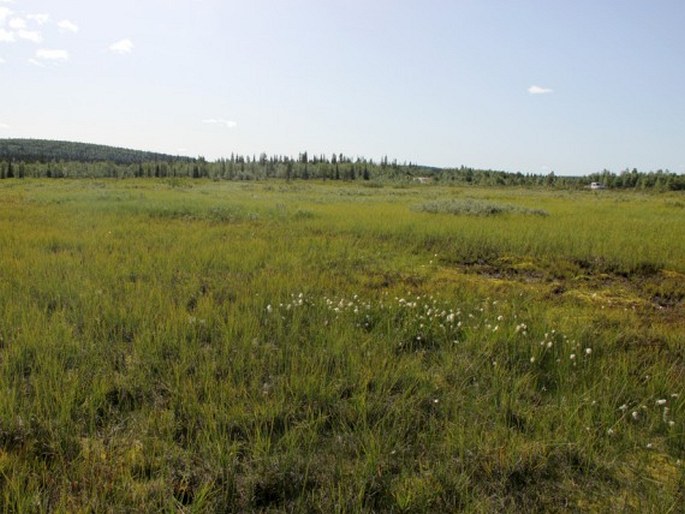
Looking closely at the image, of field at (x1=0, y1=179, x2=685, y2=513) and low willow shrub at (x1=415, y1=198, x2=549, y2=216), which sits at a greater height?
low willow shrub at (x1=415, y1=198, x2=549, y2=216)

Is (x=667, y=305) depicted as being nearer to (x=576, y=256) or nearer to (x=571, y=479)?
(x=576, y=256)

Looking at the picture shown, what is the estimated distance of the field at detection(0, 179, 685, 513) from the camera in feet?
9.21

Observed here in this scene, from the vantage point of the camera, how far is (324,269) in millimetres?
9211

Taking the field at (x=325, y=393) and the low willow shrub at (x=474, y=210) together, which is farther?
the low willow shrub at (x=474, y=210)

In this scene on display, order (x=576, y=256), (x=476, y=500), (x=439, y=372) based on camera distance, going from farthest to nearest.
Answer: (x=576, y=256), (x=439, y=372), (x=476, y=500)

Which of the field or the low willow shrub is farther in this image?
the low willow shrub

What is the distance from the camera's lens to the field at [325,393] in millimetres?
2809

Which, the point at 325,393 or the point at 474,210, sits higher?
the point at 474,210

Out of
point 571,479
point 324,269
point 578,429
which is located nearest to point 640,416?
point 578,429

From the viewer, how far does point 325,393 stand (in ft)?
12.6

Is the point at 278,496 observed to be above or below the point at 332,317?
below

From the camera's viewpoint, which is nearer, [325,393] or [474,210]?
[325,393]

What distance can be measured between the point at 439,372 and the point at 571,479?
5.29ft

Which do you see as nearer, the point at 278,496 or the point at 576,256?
the point at 278,496
